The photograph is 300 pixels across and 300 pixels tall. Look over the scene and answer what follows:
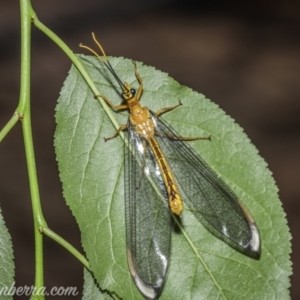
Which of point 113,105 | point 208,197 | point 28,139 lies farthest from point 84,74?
point 208,197

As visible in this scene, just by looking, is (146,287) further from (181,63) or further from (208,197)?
(181,63)

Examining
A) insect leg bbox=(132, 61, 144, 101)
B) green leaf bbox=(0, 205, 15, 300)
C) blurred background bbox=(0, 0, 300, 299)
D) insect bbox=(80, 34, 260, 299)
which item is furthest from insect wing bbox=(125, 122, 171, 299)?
blurred background bbox=(0, 0, 300, 299)

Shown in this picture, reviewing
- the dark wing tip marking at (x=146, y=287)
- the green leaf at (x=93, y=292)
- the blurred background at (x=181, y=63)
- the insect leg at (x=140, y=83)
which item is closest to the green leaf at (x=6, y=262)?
the green leaf at (x=93, y=292)

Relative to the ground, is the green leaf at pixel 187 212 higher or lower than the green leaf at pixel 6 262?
higher

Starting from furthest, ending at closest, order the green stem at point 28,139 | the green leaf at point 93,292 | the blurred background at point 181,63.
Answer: the blurred background at point 181,63 → the green leaf at point 93,292 → the green stem at point 28,139

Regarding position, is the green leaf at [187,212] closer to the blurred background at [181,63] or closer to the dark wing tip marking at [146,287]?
the dark wing tip marking at [146,287]

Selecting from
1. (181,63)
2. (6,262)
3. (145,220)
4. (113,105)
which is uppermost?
(181,63)

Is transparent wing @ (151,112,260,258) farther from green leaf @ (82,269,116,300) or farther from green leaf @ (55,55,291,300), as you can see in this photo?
green leaf @ (82,269,116,300)
